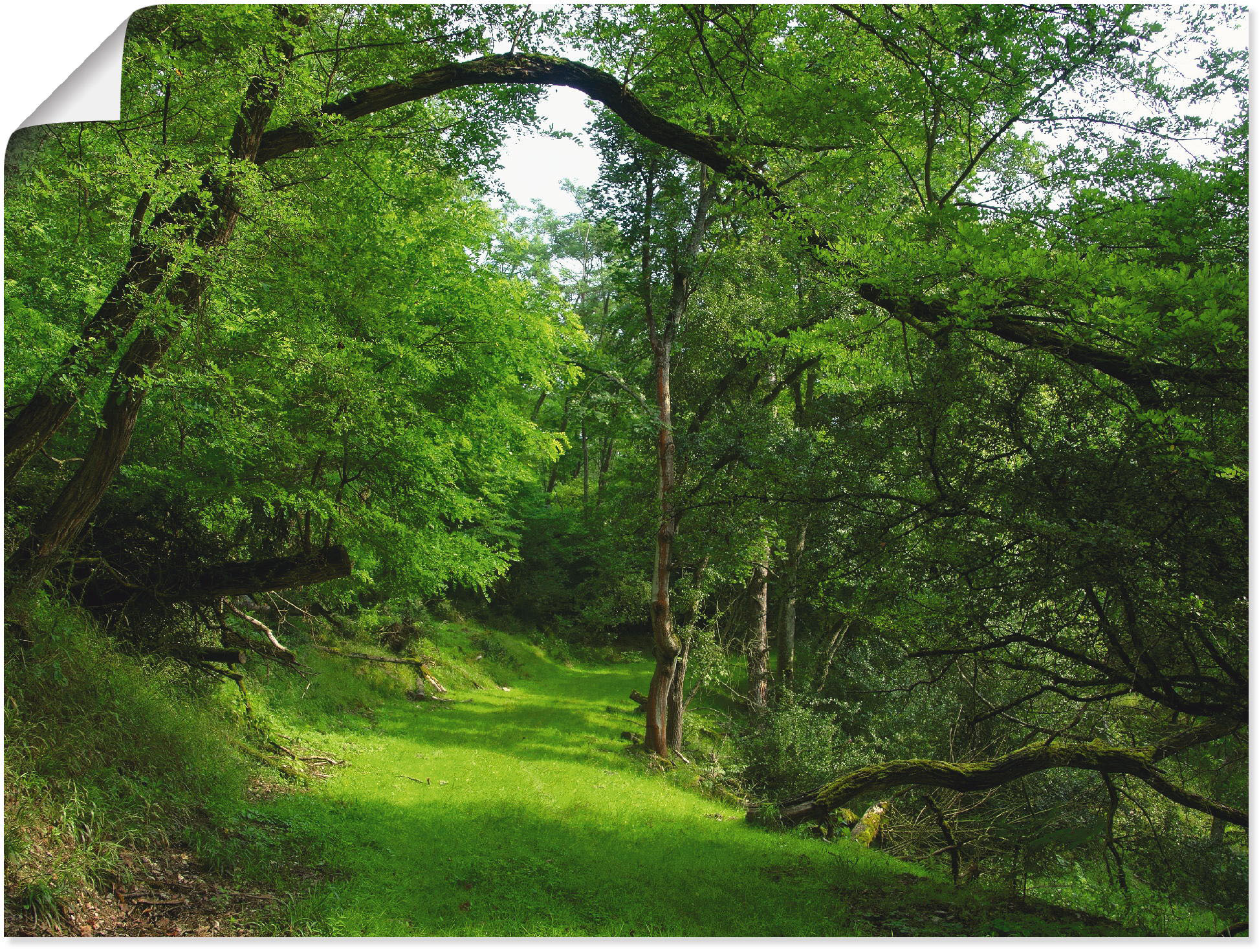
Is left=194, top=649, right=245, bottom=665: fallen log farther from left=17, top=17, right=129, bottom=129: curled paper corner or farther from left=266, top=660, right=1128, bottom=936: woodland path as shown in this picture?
left=17, top=17, right=129, bottom=129: curled paper corner

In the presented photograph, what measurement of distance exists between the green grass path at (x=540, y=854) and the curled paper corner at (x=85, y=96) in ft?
Result: 12.0

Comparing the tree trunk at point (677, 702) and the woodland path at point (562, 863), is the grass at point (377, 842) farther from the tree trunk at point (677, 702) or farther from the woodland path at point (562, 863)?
the tree trunk at point (677, 702)

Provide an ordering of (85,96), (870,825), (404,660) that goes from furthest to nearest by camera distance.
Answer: (404,660) → (870,825) → (85,96)

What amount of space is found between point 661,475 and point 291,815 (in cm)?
608

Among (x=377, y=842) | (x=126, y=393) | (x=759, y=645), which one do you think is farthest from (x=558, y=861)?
(x=759, y=645)

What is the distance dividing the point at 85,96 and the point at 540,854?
5.07 meters

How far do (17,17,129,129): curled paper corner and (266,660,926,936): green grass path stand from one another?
12.0 feet

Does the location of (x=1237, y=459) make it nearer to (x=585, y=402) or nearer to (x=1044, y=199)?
(x=1044, y=199)

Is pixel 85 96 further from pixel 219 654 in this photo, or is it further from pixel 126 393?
pixel 219 654

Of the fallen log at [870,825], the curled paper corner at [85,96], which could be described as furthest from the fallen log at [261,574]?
the fallen log at [870,825]

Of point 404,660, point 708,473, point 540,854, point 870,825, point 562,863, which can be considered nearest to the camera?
point 562,863

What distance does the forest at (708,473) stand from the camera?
332cm

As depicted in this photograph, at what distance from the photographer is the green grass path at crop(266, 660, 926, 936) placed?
3730 millimetres

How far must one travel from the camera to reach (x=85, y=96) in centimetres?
302
